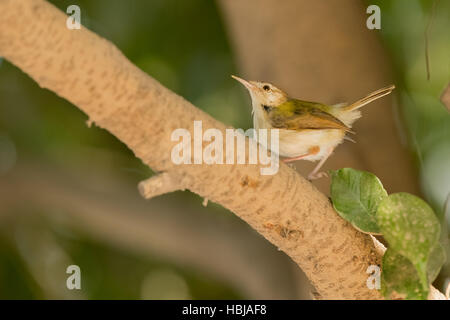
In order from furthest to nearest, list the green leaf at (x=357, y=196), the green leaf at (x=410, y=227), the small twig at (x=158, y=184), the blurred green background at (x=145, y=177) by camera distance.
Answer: the blurred green background at (x=145, y=177) → the green leaf at (x=357, y=196) → the green leaf at (x=410, y=227) → the small twig at (x=158, y=184)

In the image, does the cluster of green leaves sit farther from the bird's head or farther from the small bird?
the bird's head

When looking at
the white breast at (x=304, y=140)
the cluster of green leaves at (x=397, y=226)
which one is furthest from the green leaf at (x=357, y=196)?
the white breast at (x=304, y=140)

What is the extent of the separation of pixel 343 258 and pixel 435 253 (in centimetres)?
34

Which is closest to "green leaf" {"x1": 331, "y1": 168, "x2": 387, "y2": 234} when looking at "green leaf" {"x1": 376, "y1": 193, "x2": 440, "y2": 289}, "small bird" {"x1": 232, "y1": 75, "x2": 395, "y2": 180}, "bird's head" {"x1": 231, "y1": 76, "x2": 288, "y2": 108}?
"green leaf" {"x1": 376, "y1": 193, "x2": 440, "y2": 289}

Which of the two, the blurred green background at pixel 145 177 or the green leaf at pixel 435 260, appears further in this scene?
the blurred green background at pixel 145 177

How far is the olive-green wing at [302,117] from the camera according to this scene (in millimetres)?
2885

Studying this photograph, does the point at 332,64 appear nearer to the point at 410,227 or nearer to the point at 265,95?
the point at 265,95

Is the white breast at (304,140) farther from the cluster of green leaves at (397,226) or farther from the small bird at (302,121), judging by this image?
the cluster of green leaves at (397,226)

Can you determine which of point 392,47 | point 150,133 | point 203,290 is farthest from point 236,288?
point 150,133

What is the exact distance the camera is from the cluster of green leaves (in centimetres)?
209

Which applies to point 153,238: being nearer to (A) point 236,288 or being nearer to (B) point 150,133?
(A) point 236,288

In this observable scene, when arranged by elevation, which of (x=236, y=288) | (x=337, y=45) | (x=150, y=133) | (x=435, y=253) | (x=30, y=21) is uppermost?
(x=337, y=45)

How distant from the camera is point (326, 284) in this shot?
7.95ft

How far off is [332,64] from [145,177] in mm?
1622
